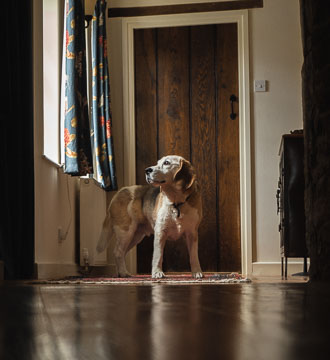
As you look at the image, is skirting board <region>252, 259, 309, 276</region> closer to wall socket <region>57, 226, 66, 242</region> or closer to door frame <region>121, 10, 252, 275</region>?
door frame <region>121, 10, 252, 275</region>

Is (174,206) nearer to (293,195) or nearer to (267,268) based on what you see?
(293,195)

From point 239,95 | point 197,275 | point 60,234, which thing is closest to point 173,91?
point 239,95

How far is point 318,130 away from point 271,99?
138 inches

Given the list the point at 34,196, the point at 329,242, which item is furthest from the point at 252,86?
the point at 329,242

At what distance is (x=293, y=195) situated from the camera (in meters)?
3.20

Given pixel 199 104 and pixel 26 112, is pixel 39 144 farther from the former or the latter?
pixel 199 104

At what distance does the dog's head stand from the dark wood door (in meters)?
1.33

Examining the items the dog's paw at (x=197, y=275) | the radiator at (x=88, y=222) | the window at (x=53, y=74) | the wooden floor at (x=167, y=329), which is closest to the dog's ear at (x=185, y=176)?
the dog's paw at (x=197, y=275)

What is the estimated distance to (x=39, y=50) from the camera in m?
3.06

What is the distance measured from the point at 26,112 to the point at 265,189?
7.77 feet

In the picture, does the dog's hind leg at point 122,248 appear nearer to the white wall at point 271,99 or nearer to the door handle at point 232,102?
the white wall at point 271,99

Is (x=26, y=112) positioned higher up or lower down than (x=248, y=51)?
lower down

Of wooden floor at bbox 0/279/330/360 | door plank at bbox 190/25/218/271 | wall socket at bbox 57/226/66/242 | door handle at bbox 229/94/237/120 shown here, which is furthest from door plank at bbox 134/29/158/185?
wooden floor at bbox 0/279/330/360

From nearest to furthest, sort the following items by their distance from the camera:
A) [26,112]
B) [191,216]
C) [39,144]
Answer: [26,112] → [39,144] → [191,216]
